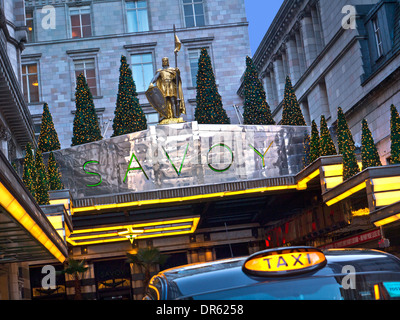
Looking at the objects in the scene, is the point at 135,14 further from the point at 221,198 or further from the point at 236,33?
the point at 221,198

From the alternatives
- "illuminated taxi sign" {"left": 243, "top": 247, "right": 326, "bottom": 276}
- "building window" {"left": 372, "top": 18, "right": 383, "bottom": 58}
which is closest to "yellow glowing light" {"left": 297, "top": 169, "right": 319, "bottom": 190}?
"building window" {"left": 372, "top": 18, "right": 383, "bottom": 58}

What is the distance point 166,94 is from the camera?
2900 cm

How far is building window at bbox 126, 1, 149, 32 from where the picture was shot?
53625 millimetres

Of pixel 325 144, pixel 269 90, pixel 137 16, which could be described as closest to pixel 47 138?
pixel 325 144

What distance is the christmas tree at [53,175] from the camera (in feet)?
80.6

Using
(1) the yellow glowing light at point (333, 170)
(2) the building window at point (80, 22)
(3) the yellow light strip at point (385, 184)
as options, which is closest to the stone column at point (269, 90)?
(2) the building window at point (80, 22)

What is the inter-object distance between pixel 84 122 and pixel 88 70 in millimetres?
18514

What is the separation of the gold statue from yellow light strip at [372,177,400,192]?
13.1 metres

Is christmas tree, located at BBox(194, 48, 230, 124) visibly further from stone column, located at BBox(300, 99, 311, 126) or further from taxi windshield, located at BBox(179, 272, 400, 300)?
taxi windshield, located at BBox(179, 272, 400, 300)

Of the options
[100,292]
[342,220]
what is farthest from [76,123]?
[342,220]

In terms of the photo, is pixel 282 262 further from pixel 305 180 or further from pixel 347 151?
pixel 305 180

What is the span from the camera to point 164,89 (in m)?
29.2

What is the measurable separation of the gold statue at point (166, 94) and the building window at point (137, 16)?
25.0m

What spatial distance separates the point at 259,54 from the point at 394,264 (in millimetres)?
49879
